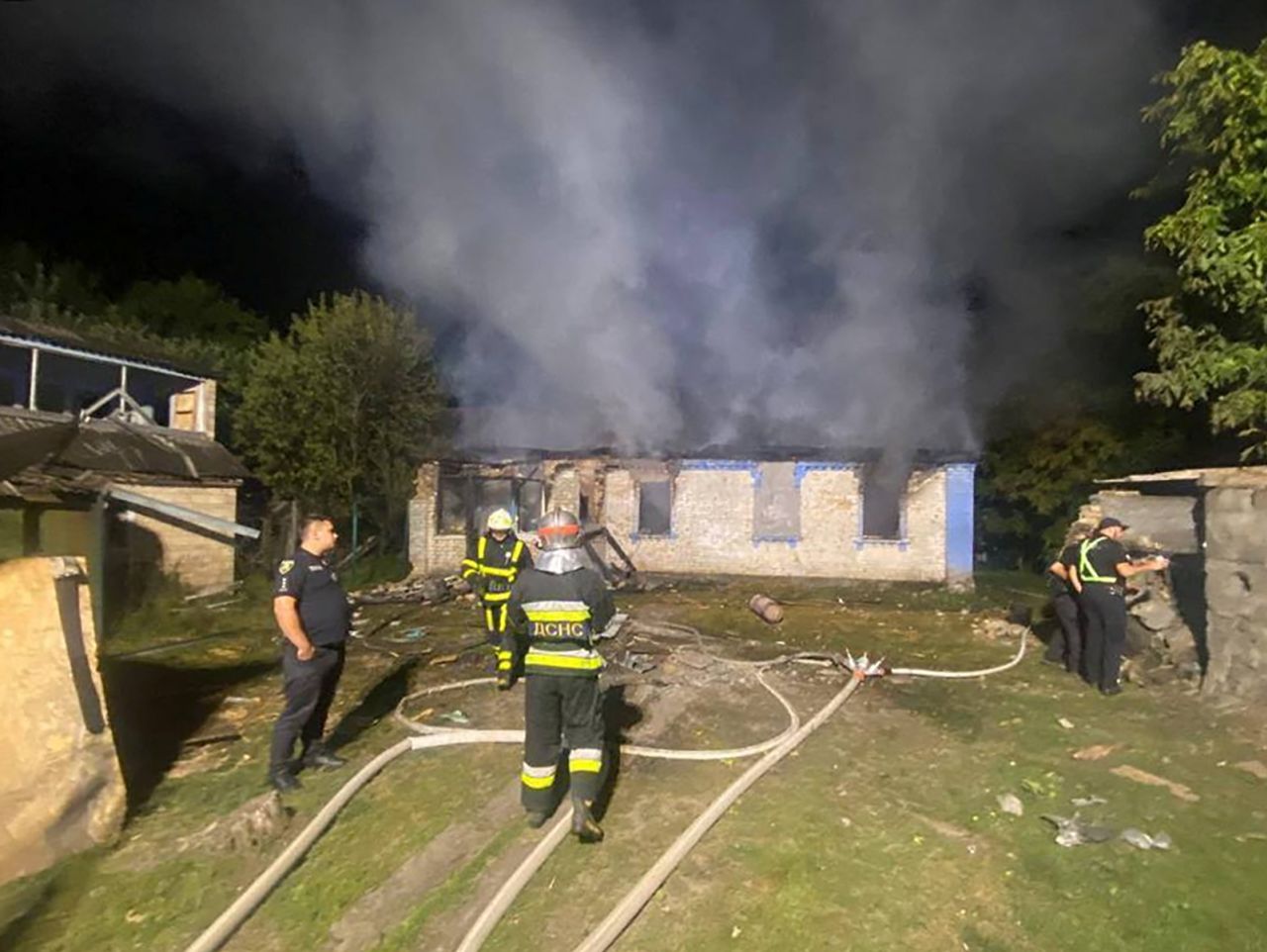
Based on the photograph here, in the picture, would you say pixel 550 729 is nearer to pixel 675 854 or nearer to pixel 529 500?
pixel 675 854

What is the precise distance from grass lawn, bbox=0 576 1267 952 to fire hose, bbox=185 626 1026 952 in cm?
9

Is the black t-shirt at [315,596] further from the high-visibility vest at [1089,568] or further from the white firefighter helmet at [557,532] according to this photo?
the high-visibility vest at [1089,568]

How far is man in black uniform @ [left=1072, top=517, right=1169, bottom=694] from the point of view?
6750 millimetres

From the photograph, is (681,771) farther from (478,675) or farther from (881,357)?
(881,357)

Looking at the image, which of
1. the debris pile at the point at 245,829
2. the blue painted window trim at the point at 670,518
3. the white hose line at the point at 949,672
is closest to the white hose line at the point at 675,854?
the debris pile at the point at 245,829

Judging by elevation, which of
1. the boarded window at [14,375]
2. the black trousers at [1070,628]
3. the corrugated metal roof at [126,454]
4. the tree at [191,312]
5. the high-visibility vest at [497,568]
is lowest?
the black trousers at [1070,628]

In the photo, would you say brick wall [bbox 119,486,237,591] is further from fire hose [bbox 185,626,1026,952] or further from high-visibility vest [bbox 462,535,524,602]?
fire hose [bbox 185,626,1026,952]

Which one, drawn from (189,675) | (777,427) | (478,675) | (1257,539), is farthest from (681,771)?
(777,427)

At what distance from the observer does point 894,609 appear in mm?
12758

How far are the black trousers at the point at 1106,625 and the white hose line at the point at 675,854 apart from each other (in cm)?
314

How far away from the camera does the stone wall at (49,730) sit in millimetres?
3719

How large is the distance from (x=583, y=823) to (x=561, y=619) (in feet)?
3.51

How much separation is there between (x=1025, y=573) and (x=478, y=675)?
17457mm

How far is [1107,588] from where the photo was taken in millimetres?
6781
